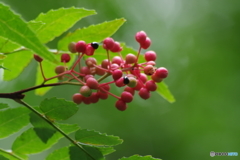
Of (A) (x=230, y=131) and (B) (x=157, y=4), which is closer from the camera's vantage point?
(A) (x=230, y=131)

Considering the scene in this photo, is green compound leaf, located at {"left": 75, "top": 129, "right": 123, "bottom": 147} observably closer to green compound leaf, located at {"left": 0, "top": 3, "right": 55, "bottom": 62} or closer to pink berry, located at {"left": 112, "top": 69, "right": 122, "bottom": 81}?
pink berry, located at {"left": 112, "top": 69, "right": 122, "bottom": 81}

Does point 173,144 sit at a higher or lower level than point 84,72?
higher

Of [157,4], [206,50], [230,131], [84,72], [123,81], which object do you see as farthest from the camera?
[157,4]

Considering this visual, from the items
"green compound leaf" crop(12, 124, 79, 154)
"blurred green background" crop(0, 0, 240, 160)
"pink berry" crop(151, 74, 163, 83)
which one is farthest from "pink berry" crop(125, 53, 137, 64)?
"blurred green background" crop(0, 0, 240, 160)

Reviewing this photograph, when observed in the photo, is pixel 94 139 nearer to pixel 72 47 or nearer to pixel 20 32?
pixel 72 47

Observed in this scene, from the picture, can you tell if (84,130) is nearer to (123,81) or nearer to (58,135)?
(58,135)

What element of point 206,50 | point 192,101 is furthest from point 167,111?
point 206,50

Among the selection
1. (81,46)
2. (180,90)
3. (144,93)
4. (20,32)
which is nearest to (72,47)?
(81,46)
